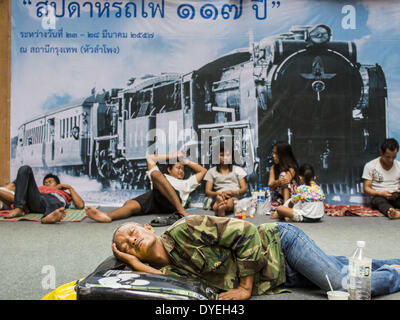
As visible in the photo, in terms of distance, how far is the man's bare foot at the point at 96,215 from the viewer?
413 centimetres

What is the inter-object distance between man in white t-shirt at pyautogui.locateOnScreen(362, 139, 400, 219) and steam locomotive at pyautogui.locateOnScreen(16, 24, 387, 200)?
0.32 metres

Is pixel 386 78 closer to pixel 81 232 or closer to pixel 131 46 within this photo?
pixel 131 46

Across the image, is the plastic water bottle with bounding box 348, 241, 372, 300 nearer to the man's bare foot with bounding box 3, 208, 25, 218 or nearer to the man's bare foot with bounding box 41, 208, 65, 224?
the man's bare foot with bounding box 41, 208, 65, 224

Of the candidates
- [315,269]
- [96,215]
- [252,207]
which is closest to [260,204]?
[252,207]

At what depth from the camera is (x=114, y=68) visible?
575 cm

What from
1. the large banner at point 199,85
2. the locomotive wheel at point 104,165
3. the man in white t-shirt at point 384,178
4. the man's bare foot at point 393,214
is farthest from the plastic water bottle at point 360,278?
the locomotive wheel at point 104,165

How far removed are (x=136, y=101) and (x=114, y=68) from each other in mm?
555

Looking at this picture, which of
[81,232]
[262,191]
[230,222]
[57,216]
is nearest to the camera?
[230,222]

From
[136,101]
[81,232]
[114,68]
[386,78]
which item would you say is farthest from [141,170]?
[386,78]

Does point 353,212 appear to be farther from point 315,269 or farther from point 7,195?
point 7,195

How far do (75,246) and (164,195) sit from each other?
69.0 inches

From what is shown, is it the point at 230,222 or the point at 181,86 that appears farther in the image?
the point at 181,86

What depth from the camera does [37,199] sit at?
464 centimetres

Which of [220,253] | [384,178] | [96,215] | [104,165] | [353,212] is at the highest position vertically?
[104,165]
